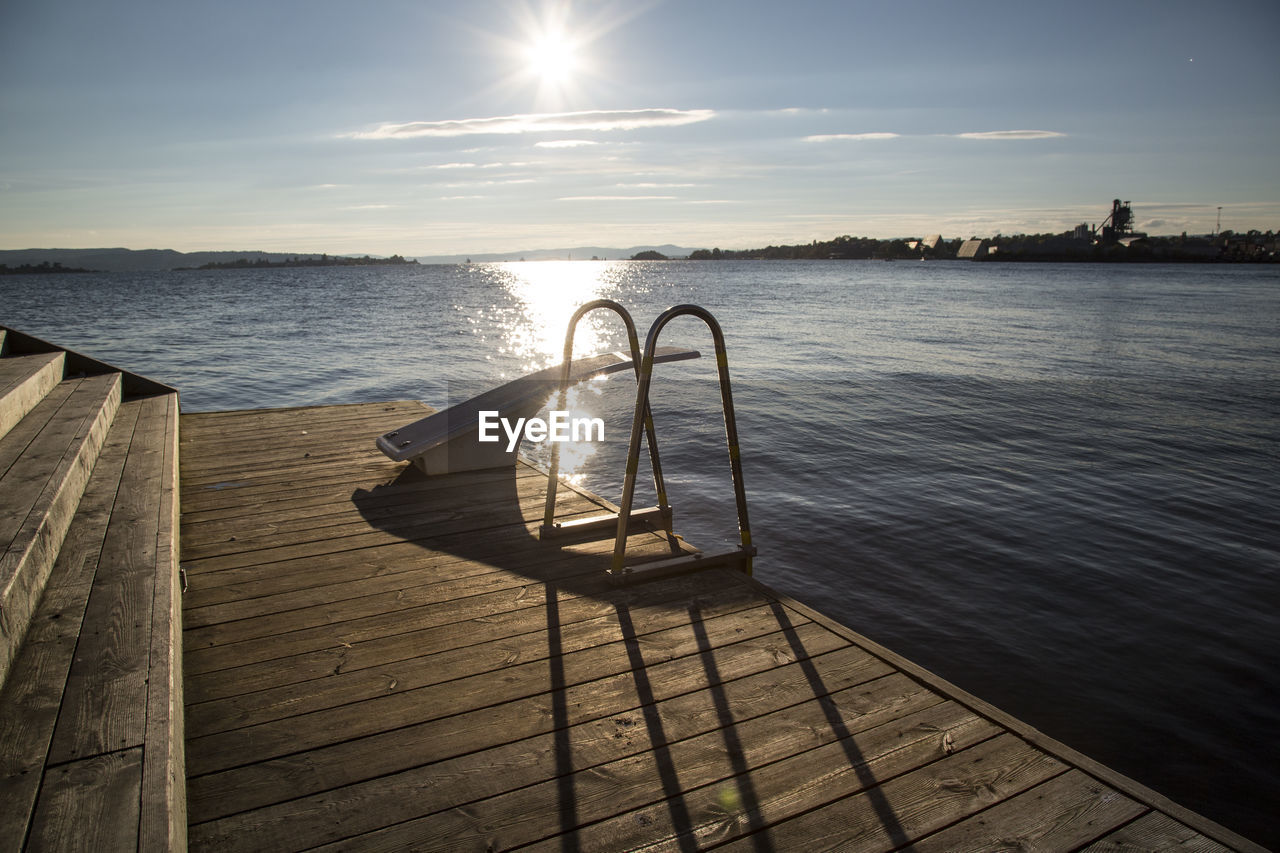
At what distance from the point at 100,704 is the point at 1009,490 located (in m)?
9.15

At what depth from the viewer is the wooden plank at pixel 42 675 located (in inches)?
73.2

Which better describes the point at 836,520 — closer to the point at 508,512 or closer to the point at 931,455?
the point at 931,455

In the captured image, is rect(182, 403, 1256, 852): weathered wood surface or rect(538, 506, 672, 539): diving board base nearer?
rect(182, 403, 1256, 852): weathered wood surface

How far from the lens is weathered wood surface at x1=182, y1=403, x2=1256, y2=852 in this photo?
85.9 inches

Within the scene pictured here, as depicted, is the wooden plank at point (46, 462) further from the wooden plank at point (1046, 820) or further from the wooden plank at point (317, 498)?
the wooden plank at point (1046, 820)

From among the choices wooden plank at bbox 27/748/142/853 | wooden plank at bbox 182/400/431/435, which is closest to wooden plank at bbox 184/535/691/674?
wooden plank at bbox 27/748/142/853

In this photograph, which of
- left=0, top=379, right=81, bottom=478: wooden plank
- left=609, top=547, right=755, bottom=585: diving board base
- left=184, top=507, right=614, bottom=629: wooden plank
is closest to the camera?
left=184, top=507, right=614, bottom=629: wooden plank

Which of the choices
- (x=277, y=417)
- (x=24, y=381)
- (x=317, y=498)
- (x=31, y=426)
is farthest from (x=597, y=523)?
(x=277, y=417)

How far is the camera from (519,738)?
258 centimetres

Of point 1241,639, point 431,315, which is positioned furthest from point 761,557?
point 431,315

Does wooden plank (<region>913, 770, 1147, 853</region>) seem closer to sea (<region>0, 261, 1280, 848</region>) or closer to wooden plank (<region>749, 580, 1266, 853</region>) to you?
wooden plank (<region>749, 580, 1266, 853</region>)

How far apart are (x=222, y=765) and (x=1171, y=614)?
6.77 metres

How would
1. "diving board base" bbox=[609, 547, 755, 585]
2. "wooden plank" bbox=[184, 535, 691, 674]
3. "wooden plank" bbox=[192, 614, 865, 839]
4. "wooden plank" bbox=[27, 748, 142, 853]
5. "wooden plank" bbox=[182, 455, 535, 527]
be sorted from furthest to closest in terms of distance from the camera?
"wooden plank" bbox=[182, 455, 535, 527], "diving board base" bbox=[609, 547, 755, 585], "wooden plank" bbox=[184, 535, 691, 674], "wooden plank" bbox=[192, 614, 865, 839], "wooden plank" bbox=[27, 748, 142, 853]

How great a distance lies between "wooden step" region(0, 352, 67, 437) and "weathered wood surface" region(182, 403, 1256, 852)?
1.60m
